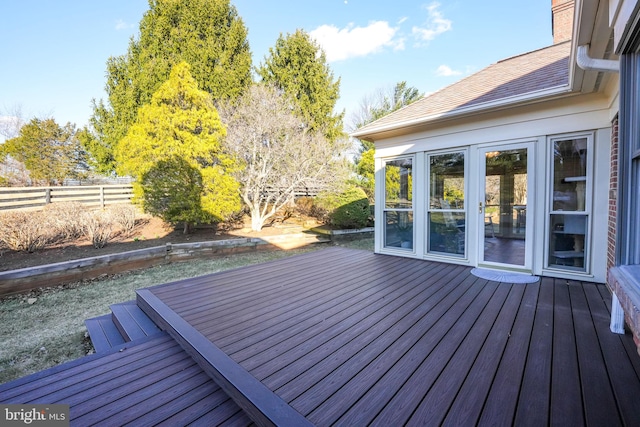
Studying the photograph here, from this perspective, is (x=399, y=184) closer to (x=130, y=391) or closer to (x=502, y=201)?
(x=502, y=201)

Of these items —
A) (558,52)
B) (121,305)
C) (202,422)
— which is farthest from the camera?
(558,52)

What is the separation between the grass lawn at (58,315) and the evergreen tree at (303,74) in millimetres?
10323

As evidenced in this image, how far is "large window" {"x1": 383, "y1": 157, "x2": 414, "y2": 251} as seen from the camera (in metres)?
5.22

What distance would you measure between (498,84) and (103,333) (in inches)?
248

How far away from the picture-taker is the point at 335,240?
8805 millimetres

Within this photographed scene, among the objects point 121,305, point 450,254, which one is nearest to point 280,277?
point 121,305

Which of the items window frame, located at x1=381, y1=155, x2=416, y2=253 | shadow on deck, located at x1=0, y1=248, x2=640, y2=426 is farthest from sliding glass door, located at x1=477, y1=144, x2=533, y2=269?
window frame, located at x1=381, y1=155, x2=416, y2=253

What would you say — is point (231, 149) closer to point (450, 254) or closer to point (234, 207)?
point (234, 207)

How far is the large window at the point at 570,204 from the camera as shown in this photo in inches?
141

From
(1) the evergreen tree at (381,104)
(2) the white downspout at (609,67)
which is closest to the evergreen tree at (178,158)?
(2) the white downspout at (609,67)

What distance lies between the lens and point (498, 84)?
462 centimetres

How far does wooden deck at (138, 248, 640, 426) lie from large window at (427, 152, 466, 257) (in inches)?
43.5

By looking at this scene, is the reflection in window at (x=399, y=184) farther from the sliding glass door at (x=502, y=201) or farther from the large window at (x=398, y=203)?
the sliding glass door at (x=502, y=201)

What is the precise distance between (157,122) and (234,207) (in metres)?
2.80
